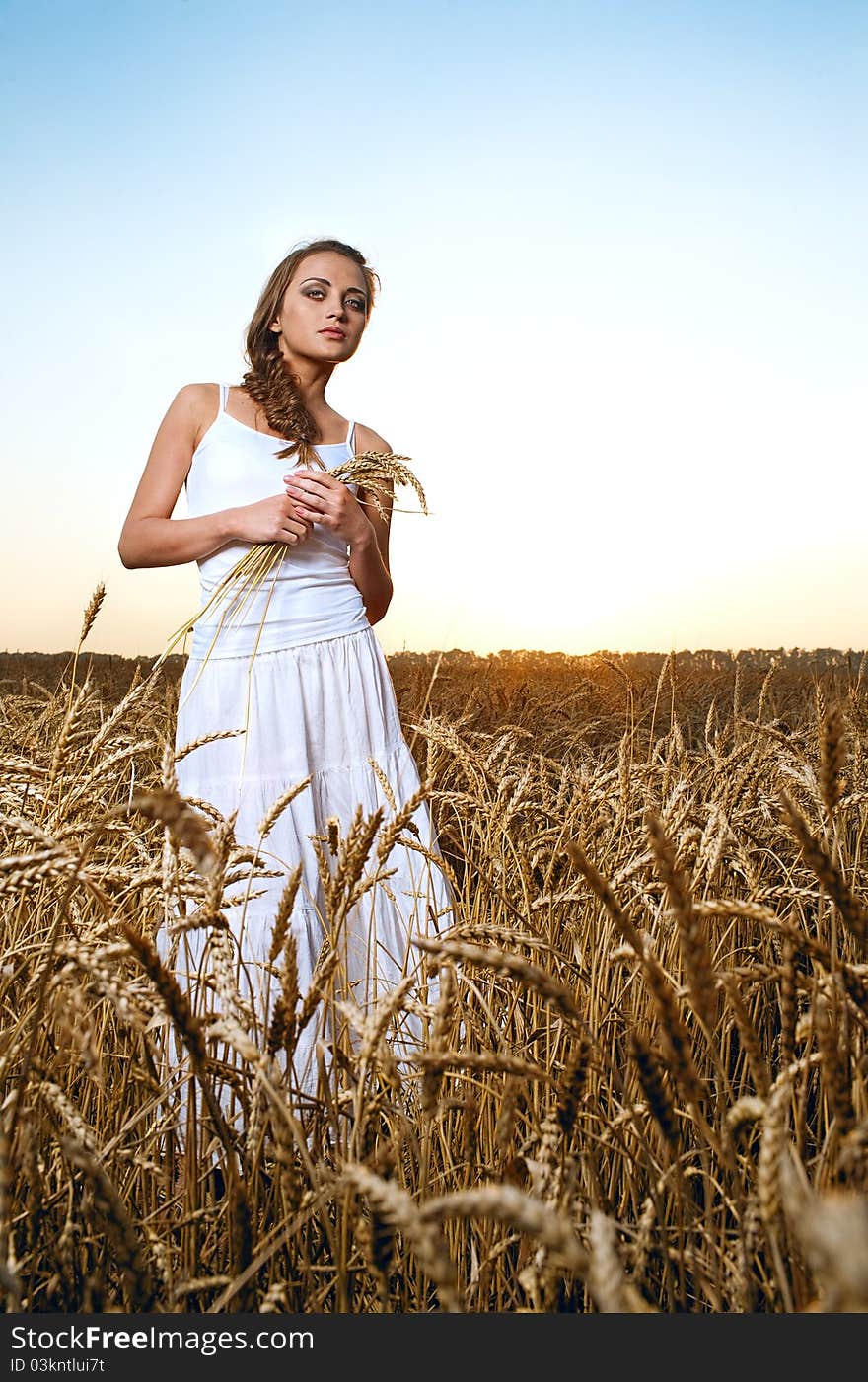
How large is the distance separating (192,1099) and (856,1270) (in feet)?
2.26

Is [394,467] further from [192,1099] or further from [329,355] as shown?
[192,1099]

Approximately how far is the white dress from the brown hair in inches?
2.1

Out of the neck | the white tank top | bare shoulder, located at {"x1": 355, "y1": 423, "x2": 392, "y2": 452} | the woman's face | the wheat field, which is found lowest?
the wheat field

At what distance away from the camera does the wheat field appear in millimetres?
545

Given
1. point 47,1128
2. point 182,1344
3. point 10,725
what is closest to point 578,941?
point 47,1128

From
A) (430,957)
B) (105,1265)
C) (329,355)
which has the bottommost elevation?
(105,1265)

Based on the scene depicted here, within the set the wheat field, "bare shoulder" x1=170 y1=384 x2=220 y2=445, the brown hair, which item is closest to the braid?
the brown hair

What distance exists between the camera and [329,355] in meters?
2.49

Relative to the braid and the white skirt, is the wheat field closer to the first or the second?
the white skirt

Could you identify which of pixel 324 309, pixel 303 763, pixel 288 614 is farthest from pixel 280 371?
pixel 303 763

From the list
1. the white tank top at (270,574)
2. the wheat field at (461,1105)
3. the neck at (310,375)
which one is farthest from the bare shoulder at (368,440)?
the wheat field at (461,1105)

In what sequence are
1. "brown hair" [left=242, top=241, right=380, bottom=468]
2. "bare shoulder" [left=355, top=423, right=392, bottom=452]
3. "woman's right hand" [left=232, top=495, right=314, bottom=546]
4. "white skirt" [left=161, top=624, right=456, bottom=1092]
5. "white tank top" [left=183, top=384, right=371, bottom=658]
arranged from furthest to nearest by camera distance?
"bare shoulder" [left=355, top=423, right=392, bottom=452]
"brown hair" [left=242, top=241, right=380, bottom=468]
"white tank top" [left=183, top=384, right=371, bottom=658]
"white skirt" [left=161, top=624, right=456, bottom=1092]
"woman's right hand" [left=232, top=495, right=314, bottom=546]

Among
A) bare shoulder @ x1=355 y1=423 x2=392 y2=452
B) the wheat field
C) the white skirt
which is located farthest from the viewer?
bare shoulder @ x1=355 y1=423 x2=392 y2=452

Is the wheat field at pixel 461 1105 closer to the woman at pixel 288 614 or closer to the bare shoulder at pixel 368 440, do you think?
the woman at pixel 288 614
